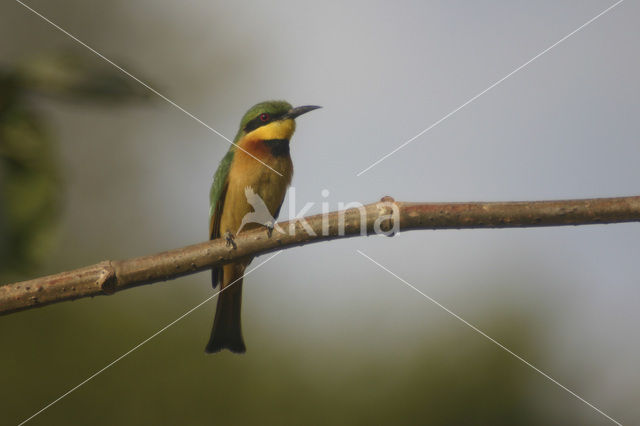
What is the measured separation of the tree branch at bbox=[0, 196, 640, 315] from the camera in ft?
5.12

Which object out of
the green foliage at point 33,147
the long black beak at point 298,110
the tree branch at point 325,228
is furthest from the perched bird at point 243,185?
the green foliage at point 33,147

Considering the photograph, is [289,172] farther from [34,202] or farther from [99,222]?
[99,222]

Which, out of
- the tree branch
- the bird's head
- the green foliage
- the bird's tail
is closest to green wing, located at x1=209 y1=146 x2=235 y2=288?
the bird's tail

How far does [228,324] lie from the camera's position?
11.1ft

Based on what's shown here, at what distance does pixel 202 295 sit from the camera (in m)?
7.75

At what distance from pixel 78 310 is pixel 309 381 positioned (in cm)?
268

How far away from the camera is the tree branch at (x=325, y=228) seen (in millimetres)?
1562

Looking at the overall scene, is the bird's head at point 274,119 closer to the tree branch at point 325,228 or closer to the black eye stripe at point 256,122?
the black eye stripe at point 256,122

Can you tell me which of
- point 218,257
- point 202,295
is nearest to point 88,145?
point 202,295

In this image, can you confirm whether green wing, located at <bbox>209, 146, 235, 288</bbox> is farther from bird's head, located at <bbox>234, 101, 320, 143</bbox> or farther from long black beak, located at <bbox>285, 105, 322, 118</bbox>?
long black beak, located at <bbox>285, 105, 322, 118</bbox>

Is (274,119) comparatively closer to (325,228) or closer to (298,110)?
(298,110)

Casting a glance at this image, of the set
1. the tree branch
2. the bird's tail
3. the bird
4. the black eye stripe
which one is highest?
the black eye stripe

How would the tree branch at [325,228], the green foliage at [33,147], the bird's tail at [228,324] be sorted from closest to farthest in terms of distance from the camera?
the green foliage at [33,147]
the tree branch at [325,228]
the bird's tail at [228,324]

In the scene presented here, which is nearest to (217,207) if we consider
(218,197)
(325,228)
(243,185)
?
(218,197)
